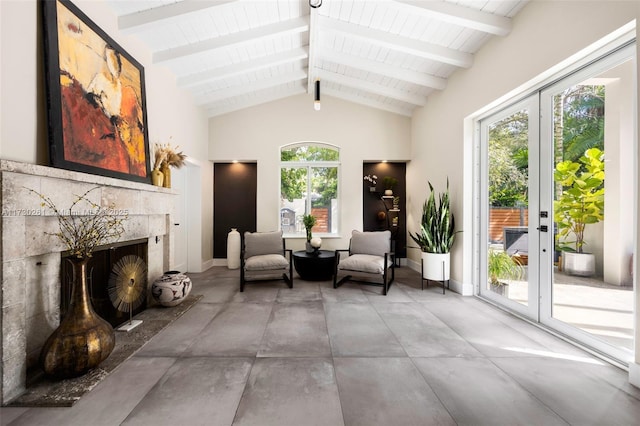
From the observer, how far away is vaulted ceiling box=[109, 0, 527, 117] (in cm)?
298

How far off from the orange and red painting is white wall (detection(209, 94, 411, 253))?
8.81 ft

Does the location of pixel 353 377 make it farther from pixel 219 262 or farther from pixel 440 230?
pixel 219 262

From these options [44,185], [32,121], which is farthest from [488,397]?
[32,121]

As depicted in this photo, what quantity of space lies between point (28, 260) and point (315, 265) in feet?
11.2

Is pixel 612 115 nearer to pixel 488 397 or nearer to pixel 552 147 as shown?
pixel 552 147

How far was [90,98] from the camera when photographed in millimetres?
2471

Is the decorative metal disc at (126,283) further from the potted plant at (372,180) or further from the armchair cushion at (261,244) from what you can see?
the potted plant at (372,180)

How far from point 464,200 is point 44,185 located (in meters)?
4.49

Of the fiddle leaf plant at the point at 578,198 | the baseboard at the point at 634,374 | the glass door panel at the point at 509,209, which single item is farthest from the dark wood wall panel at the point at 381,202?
the baseboard at the point at 634,374

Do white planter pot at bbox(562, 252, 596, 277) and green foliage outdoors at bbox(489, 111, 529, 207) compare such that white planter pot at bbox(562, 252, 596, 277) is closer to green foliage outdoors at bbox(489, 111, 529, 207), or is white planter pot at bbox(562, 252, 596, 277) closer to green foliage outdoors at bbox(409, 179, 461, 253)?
green foliage outdoors at bbox(489, 111, 529, 207)

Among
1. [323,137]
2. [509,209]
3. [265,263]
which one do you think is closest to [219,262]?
[265,263]

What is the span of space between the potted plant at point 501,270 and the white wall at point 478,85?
1.03ft

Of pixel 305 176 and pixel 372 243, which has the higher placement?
pixel 305 176

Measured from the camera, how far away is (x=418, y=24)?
3.39m
